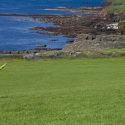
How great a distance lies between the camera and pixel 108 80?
840 inches

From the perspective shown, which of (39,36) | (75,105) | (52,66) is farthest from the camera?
(39,36)

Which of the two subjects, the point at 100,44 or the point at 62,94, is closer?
the point at 62,94

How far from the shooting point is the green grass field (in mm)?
10797

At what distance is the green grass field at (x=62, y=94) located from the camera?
10.8 meters

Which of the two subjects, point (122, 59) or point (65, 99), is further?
point (122, 59)

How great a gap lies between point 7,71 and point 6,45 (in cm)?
3539

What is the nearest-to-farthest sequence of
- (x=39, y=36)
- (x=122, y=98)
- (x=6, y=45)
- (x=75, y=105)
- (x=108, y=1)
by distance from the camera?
(x=75, y=105)
(x=122, y=98)
(x=6, y=45)
(x=39, y=36)
(x=108, y=1)

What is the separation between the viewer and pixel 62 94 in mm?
15891

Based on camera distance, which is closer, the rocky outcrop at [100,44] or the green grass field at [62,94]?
the green grass field at [62,94]

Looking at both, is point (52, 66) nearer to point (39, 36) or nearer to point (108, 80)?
point (108, 80)

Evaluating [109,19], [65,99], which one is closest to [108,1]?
[109,19]

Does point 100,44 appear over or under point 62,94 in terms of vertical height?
under

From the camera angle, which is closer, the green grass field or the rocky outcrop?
the green grass field

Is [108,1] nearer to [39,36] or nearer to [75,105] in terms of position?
[39,36]
